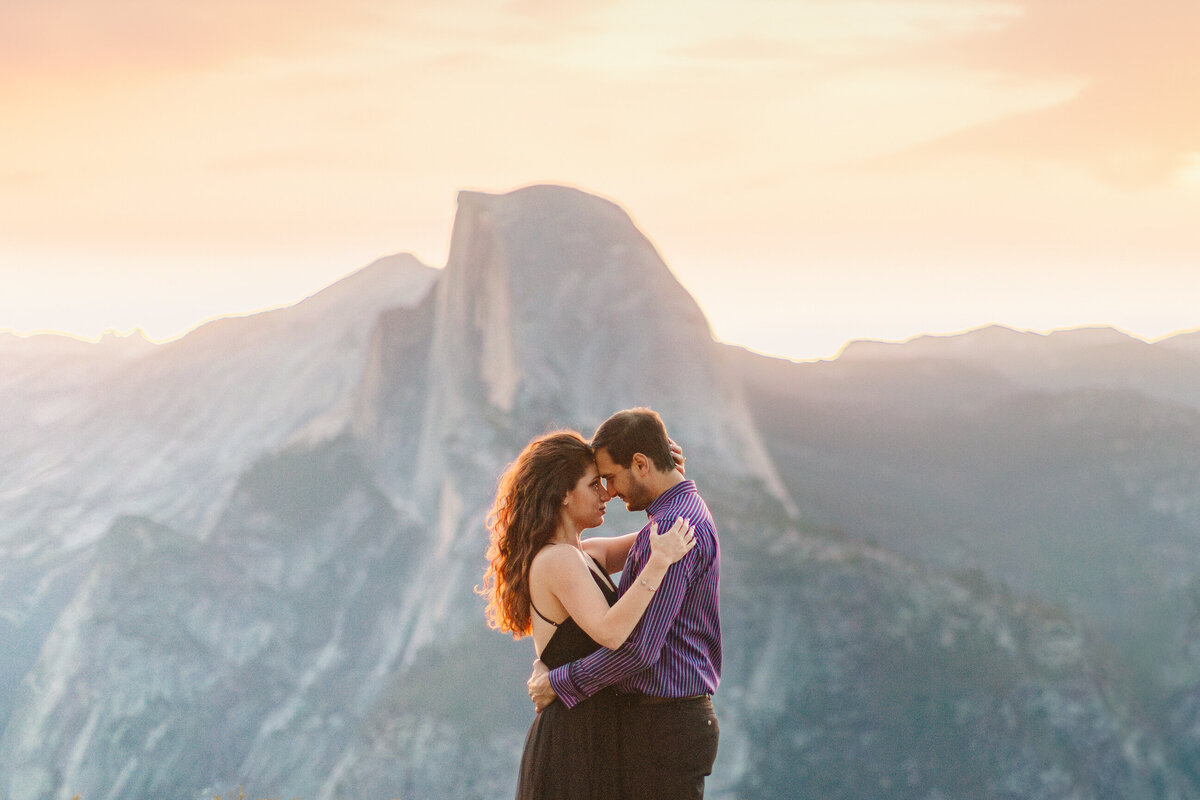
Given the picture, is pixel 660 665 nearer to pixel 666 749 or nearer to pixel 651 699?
pixel 651 699

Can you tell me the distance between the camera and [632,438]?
551 centimetres

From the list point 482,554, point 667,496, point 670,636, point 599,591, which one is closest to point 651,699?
point 670,636

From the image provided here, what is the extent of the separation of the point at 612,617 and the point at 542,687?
0.56 m

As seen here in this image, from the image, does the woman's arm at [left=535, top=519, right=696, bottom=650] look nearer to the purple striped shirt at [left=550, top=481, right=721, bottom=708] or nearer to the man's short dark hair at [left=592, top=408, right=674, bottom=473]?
the purple striped shirt at [left=550, top=481, right=721, bottom=708]

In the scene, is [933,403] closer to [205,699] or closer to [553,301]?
[553,301]

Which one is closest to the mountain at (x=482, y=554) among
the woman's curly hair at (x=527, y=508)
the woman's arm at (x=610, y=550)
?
the woman's arm at (x=610, y=550)

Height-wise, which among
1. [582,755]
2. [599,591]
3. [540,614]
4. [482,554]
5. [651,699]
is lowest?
[482,554]

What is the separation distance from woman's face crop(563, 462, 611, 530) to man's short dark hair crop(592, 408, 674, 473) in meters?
0.13

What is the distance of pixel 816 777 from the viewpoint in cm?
3422

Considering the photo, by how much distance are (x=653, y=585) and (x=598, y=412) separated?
37.3 m

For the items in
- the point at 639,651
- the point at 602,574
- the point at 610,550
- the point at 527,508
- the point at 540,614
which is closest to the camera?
the point at 639,651

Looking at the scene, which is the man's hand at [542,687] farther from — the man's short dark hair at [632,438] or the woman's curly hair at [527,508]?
the man's short dark hair at [632,438]

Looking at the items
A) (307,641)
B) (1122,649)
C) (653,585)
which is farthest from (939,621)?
(653,585)

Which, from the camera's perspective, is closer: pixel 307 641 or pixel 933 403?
pixel 307 641
